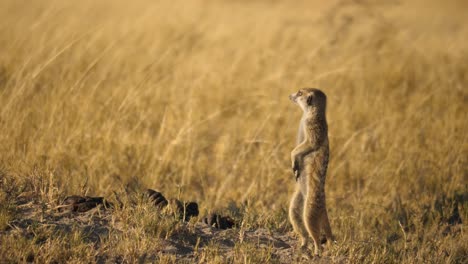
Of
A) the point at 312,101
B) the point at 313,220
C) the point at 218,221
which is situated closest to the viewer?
the point at 313,220

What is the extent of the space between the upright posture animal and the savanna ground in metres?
0.20

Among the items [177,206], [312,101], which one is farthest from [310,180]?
[177,206]

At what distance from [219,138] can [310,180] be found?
10.7 feet

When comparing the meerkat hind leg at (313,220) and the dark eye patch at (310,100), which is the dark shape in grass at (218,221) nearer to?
the meerkat hind leg at (313,220)

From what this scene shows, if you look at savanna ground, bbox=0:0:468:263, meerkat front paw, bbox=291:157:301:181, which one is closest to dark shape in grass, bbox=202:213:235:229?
savanna ground, bbox=0:0:468:263

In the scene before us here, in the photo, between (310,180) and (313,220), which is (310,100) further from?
(313,220)

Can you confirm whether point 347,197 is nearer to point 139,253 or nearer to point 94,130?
point 94,130

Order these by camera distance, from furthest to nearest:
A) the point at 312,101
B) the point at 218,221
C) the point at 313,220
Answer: the point at 218,221
the point at 312,101
the point at 313,220

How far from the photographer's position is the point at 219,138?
23.2 ft

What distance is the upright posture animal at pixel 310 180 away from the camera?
384 centimetres


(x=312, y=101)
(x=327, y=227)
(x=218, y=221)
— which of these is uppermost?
(x=312, y=101)

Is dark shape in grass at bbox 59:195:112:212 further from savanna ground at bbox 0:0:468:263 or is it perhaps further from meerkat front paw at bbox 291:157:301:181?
meerkat front paw at bbox 291:157:301:181

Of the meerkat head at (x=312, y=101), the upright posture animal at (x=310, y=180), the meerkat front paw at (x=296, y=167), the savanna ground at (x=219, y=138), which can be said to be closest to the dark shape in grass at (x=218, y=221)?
the savanna ground at (x=219, y=138)

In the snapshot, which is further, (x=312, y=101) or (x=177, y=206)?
(x=177, y=206)
